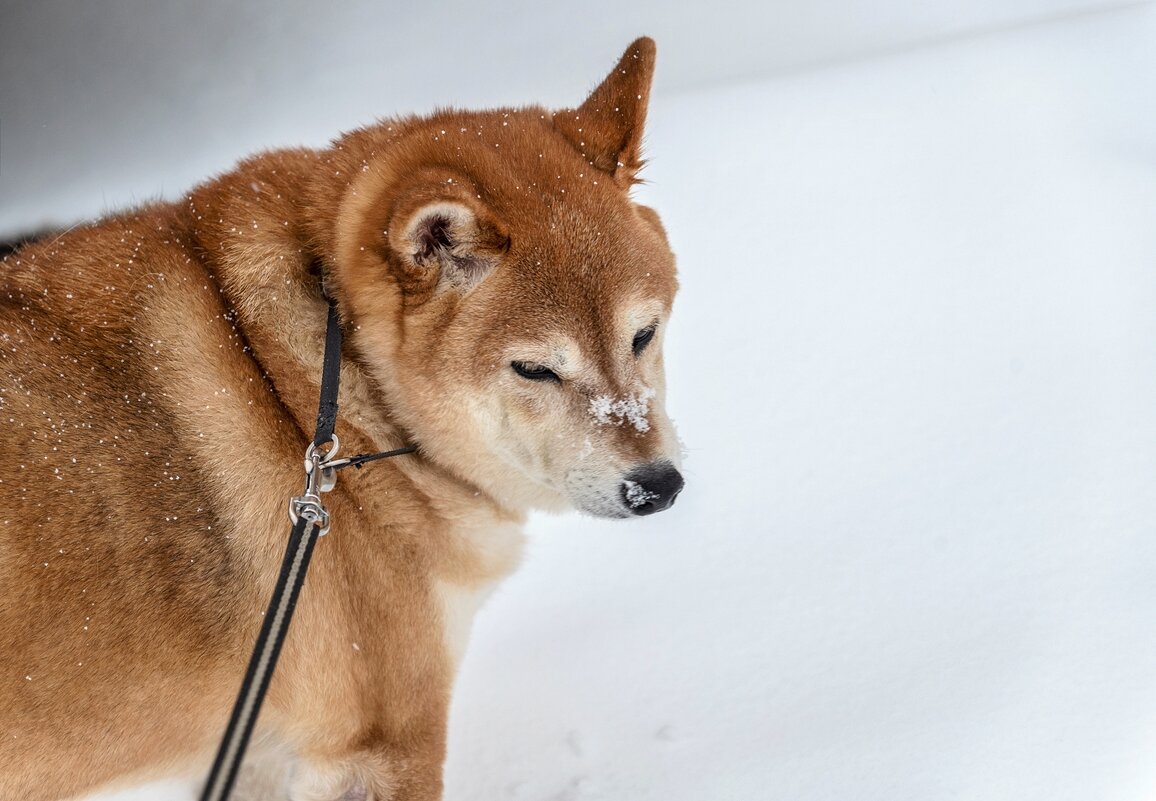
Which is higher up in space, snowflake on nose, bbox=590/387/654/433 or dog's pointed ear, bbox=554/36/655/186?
dog's pointed ear, bbox=554/36/655/186

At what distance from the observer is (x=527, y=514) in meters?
2.18

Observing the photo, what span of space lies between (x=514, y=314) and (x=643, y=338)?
0.33m

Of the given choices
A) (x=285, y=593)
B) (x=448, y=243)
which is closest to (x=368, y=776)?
(x=285, y=593)

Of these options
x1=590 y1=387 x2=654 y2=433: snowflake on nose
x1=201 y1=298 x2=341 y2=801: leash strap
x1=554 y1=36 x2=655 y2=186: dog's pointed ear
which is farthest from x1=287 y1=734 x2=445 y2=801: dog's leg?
x1=554 y1=36 x2=655 y2=186: dog's pointed ear

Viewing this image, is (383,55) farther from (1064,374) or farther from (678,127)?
(1064,374)

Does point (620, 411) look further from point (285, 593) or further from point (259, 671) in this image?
point (259, 671)

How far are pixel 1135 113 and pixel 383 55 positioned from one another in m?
3.62

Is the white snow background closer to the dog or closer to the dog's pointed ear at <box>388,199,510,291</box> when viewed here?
the dog

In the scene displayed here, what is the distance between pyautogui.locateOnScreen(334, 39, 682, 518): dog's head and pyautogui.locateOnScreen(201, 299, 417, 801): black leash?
0.13 m

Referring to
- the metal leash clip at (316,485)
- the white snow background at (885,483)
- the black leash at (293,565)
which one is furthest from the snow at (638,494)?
the white snow background at (885,483)

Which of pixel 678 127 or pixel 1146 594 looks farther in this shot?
pixel 678 127

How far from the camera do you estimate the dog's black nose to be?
178 cm

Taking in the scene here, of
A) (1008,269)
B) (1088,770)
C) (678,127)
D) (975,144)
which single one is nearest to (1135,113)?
(975,144)

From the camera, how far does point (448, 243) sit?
5.62 feet
